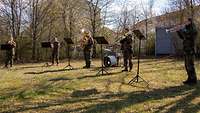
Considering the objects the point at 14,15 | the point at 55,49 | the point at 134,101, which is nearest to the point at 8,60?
the point at 55,49

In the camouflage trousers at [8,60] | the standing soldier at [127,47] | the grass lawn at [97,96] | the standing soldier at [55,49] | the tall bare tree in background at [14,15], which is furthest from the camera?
the tall bare tree in background at [14,15]

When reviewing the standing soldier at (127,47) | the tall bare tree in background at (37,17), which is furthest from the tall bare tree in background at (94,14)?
the standing soldier at (127,47)

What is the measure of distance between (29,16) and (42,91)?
2454cm

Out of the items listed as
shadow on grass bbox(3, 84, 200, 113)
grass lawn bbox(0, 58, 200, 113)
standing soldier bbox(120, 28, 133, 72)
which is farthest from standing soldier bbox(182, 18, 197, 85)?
standing soldier bbox(120, 28, 133, 72)

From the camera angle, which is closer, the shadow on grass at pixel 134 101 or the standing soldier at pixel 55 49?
the shadow on grass at pixel 134 101

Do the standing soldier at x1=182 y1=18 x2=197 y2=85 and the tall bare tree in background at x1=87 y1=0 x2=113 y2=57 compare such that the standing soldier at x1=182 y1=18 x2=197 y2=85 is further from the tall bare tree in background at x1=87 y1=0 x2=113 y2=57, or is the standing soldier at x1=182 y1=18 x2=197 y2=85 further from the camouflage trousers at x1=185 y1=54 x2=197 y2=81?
the tall bare tree in background at x1=87 y1=0 x2=113 y2=57

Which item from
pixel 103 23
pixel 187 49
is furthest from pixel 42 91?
pixel 103 23

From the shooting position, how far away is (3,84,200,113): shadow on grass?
366 inches

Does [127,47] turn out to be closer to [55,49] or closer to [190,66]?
[190,66]

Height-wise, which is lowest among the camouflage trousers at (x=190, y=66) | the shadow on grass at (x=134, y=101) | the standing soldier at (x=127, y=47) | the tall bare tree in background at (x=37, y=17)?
the shadow on grass at (x=134, y=101)

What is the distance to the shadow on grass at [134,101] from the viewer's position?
930cm

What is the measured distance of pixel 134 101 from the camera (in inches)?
408

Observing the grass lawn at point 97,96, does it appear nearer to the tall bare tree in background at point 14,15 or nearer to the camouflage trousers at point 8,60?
the camouflage trousers at point 8,60

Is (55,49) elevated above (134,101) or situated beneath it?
elevated above
